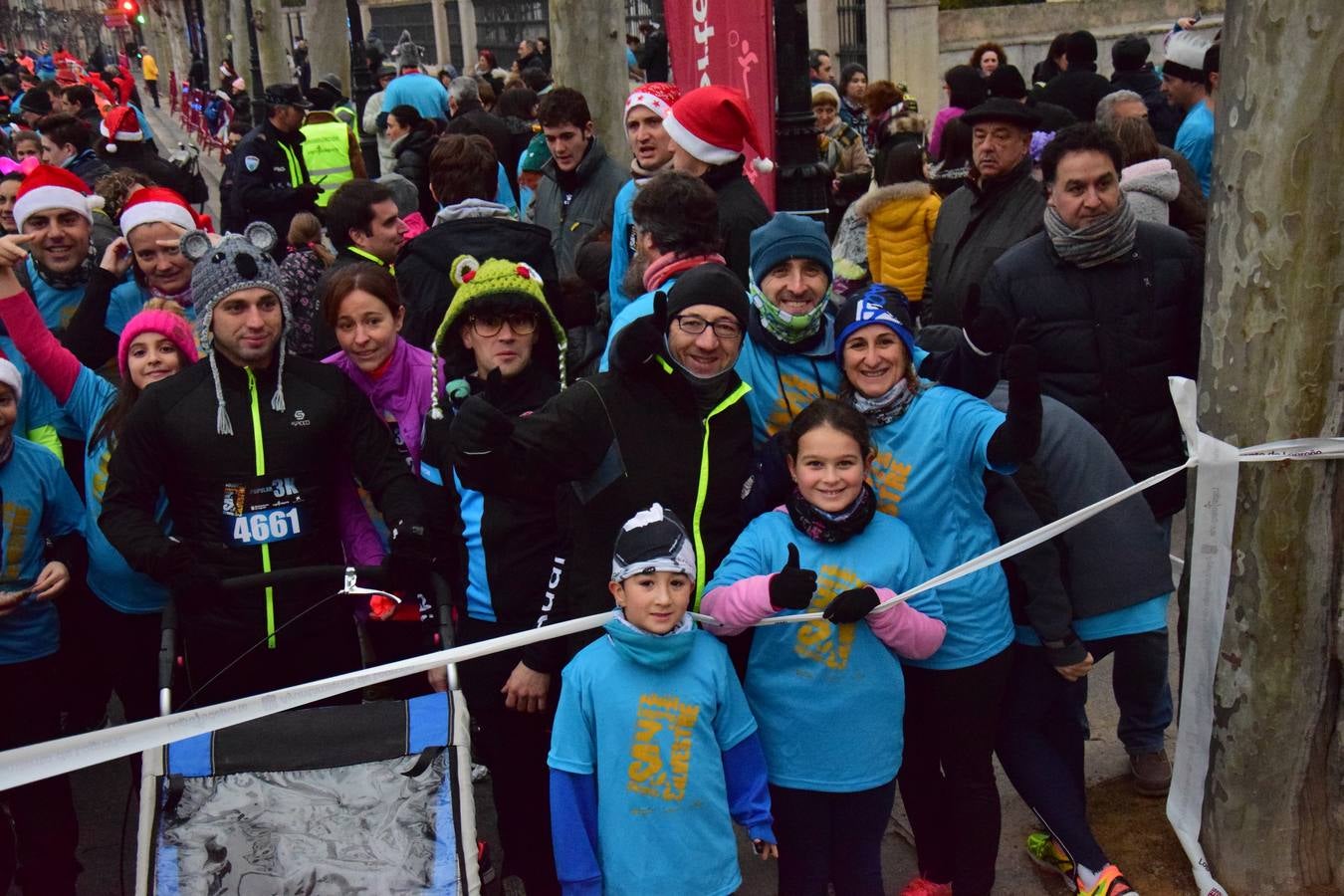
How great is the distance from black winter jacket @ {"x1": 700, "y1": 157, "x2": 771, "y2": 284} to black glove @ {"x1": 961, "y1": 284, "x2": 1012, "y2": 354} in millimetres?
1533

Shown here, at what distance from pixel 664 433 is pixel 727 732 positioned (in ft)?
2.60

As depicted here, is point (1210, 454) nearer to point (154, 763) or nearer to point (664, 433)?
point (664, 433)

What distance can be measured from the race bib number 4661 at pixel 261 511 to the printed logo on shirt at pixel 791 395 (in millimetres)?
1400

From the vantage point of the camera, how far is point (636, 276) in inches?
182

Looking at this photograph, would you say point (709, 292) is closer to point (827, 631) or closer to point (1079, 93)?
point (827, 631)

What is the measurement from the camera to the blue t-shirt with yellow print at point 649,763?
10.9 ft

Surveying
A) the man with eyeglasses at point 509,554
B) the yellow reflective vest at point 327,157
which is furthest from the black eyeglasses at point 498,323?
the yellow reflective vest at point 327,157

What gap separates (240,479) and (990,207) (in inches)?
125

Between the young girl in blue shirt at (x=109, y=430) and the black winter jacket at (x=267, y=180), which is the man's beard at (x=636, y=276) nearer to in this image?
the young girl in blue shirt at (x=109, y=430)

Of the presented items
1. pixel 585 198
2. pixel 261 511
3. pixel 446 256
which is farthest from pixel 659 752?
pixel 585 198

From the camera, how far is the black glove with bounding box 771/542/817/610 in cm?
326

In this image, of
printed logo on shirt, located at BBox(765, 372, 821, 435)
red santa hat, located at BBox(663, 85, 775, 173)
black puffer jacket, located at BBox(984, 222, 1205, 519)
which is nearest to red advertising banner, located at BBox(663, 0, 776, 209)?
red santa hat, located at BBox(663, 85, 775, 173)

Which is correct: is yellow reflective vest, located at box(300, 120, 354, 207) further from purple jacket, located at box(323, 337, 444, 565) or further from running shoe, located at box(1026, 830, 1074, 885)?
running shoe, located at box(1026, 830, 1074, 885)

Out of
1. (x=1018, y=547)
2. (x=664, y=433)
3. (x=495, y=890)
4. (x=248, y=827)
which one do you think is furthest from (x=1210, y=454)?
(x=248, y=827)
